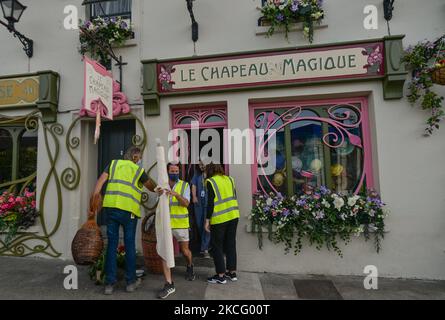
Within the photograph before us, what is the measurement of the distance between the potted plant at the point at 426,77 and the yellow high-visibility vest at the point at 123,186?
4.34 meters

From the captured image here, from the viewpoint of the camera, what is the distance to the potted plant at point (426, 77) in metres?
4.42

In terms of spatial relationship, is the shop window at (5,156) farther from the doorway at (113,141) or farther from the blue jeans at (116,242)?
the blue jeans at (116,242)

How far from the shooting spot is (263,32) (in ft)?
16.4

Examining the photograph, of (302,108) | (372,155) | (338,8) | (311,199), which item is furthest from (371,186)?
(338,8)

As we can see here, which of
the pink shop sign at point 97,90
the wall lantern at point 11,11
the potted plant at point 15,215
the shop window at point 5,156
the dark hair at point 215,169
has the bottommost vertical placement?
the potted plant at point 15,215

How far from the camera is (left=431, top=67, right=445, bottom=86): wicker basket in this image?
13.5 ft

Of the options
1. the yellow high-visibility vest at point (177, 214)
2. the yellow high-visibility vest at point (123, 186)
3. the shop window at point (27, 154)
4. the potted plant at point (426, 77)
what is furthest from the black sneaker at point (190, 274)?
the potted plant at point (426, 77)

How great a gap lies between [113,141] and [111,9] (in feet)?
8.72

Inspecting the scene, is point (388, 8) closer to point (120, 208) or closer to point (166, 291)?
point (120, 208)

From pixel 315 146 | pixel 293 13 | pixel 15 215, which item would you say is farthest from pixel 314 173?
pixel 15 215

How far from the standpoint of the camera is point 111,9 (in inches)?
229

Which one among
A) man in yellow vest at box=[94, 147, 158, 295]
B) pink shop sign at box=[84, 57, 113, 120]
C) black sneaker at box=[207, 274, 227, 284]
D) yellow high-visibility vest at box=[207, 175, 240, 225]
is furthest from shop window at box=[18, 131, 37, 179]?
black sneaker at box=[207, 274, 227, 284]

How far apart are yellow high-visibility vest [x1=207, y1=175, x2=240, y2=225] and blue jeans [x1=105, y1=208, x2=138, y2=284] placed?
1110 mm

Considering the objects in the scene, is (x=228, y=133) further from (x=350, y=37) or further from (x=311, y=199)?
(x=350, y=37)
